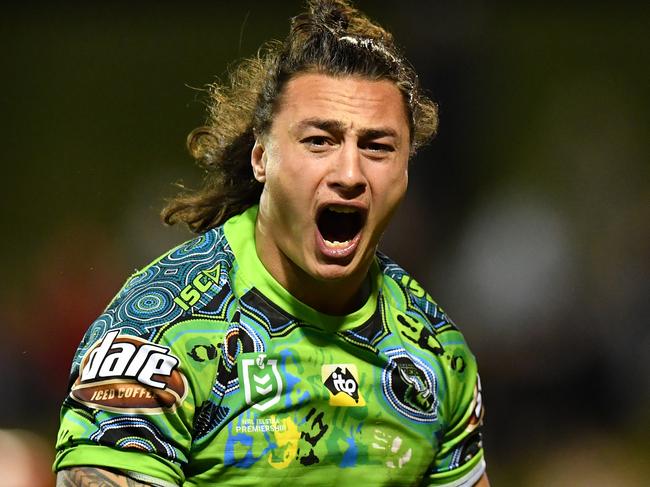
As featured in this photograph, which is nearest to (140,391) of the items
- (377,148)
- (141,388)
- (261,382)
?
(141,388)

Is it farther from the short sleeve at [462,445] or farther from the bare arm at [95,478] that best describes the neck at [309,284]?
the bare arm at [95,478]

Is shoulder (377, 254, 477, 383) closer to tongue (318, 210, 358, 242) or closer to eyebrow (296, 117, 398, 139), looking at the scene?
tongue (318, 210, 358, 242)

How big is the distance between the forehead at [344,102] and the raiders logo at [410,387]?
62cm

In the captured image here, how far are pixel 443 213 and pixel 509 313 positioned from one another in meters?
0.66

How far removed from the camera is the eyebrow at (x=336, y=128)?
2.83 metres

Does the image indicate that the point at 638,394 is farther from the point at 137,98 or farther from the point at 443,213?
the point at 137,98

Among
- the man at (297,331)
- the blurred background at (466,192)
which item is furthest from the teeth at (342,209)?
the blurred background at (466,192)

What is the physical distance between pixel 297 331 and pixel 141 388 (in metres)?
0.50

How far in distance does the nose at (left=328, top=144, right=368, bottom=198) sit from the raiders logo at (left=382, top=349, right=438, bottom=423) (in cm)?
47

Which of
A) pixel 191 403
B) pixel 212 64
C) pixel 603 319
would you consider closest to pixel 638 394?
pixel 603 319

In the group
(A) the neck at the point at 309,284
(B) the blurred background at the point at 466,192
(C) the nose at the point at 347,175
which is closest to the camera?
(C) the nose at the point at 347,175

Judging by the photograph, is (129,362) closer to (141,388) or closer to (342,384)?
(141,388)

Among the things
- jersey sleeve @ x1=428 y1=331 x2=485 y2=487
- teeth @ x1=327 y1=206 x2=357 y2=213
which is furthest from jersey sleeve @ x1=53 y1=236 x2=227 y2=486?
jersey sleeve @ x1=428 y1=331 x2=485 y2=487

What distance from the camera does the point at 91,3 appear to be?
21.7 ft
